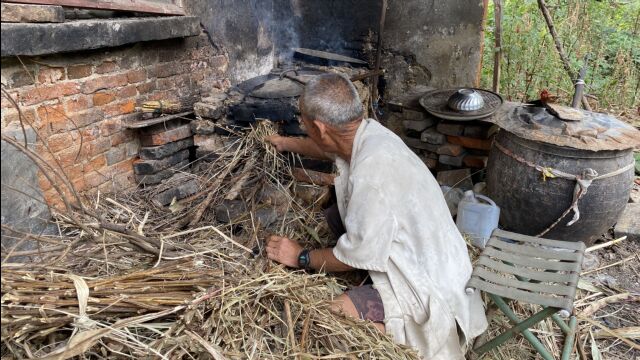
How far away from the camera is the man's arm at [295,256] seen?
8.45ft

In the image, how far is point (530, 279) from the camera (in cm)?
271

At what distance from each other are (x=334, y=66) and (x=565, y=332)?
3231 mm

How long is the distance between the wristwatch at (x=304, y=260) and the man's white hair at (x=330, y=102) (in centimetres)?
Answer: 73

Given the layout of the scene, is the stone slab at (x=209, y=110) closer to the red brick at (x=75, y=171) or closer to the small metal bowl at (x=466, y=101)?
the red brick at (x=75, y=171)

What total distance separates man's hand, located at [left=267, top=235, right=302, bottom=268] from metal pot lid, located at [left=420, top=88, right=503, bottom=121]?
2.24 m

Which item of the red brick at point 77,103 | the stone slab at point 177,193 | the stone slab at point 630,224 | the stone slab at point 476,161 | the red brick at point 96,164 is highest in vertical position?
the red brick at point 77,103

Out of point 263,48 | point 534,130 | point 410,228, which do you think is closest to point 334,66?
point 263,48

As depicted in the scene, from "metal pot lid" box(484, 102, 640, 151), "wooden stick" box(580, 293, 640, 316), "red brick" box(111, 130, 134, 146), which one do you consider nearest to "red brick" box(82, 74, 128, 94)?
"red brick" box(111, 130, 134, 146)

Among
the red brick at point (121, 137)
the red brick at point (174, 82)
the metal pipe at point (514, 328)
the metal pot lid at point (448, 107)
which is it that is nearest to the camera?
the metal pipe at point (514, 328)

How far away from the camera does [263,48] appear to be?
4754 millimetres

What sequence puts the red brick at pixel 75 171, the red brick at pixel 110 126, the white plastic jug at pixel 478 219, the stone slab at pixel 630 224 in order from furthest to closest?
1. the stone slab at pixel 630 224
2. the white plastic jug at pixel 478 219
3. the red brick at pixel 110 126
4. the red brick at pixel 75 171

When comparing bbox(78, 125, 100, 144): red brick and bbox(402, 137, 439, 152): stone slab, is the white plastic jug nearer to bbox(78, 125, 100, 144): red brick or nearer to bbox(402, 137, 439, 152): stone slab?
bbox(402, 137, 439, 152): stone slab

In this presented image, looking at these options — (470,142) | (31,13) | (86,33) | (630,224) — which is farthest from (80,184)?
(630,224)


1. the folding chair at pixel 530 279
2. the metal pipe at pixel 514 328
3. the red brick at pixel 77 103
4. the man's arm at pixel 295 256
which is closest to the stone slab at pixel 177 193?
the red brick at pixel 77 103
